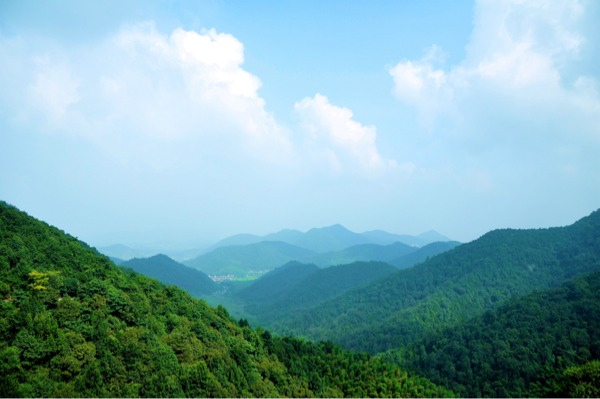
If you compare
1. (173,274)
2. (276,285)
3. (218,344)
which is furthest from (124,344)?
(173,274)

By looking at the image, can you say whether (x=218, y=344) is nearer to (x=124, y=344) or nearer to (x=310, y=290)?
(x=124, y=344)

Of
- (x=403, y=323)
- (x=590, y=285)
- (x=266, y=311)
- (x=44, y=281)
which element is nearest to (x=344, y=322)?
(x=403, y=323)

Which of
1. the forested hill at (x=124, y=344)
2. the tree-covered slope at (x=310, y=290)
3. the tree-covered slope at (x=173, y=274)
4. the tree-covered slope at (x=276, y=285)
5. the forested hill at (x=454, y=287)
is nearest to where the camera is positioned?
the forested hill at (x=124, y=344)

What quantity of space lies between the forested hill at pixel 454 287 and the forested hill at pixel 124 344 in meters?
36.1

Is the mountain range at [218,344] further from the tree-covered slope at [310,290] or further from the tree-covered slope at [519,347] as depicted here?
the tree-covered slope at [310,290]

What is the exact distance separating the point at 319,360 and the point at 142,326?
63.3 ft

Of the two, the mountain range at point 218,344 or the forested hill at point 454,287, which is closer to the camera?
the mountain range at point 218,344

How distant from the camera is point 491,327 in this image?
55.1 metres

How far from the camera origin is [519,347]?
47312 mm

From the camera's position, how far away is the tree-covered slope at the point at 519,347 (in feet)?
142

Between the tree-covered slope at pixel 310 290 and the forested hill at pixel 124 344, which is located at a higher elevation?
the forested hill at pixel 124 344

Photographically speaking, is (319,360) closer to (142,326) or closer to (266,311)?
(142,326)

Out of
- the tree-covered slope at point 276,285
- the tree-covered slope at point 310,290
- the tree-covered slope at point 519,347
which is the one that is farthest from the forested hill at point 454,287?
the tree-covered slope at point 276,285

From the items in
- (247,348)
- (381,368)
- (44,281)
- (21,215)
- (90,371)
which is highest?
(21,215)
